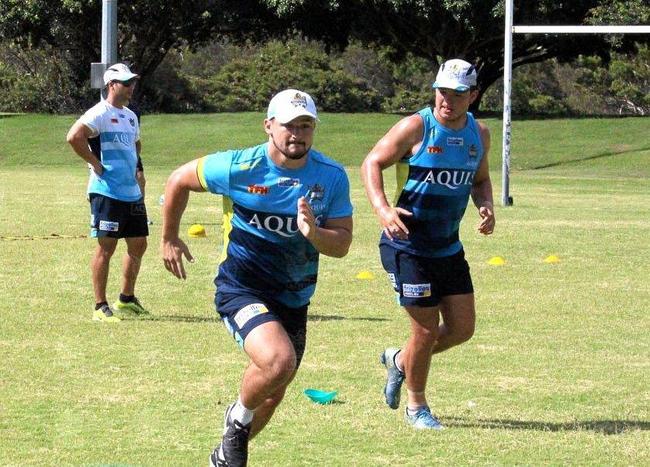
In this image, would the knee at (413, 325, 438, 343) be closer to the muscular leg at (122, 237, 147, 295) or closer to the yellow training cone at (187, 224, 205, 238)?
the muscular leg at (122, 237, 147, 295)

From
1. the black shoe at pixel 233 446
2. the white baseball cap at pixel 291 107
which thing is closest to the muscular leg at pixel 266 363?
the black shoe at pixel 233 446

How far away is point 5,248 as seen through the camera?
16.3m

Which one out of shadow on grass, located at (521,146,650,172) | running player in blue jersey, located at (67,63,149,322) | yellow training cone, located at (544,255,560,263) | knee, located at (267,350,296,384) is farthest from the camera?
shadow on grass, located at (521,146,650,172)

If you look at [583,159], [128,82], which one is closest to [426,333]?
[128,82]

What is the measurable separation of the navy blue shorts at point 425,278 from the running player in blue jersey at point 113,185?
4.09 meters

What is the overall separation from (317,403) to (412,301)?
935mm

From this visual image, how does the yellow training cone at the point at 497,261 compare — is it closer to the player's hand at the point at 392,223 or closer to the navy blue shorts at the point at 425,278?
the navy blue shorts at the point at 425,278

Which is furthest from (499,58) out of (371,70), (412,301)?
→ (412,301)

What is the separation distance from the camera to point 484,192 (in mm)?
7688

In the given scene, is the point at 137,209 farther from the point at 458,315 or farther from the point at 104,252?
the point at 458,315

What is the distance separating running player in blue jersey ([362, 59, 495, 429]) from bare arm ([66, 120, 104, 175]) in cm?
397

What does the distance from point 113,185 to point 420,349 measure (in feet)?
14.7

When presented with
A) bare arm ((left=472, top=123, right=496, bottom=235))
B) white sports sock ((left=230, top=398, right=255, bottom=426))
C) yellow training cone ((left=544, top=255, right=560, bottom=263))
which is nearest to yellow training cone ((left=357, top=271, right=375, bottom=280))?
yellow training cone ((left=544, top=255, right=560, bottom=263))

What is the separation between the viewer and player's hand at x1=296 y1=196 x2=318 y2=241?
5555 millimetres
